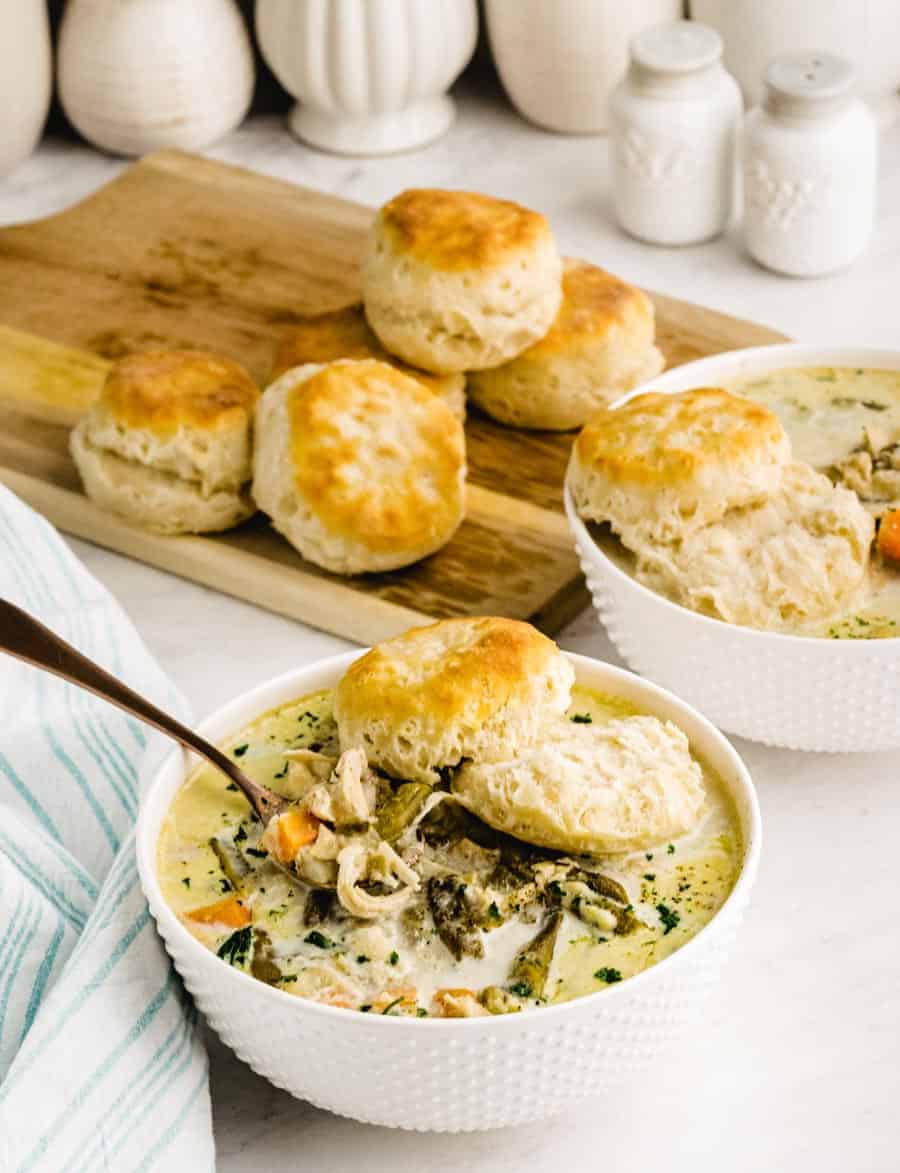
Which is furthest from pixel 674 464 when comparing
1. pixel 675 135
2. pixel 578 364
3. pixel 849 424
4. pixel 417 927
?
pixel 675 135

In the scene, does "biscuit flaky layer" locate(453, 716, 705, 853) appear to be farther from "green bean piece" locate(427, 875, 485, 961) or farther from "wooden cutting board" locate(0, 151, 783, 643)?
"wooden cutting board" locate(0, 151, 783, 643)

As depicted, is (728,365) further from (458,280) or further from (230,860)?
(230,860)

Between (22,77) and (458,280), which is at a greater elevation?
(458,280)

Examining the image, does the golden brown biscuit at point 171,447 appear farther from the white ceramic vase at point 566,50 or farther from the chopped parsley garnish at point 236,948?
the white ceramic vase at point 566,50

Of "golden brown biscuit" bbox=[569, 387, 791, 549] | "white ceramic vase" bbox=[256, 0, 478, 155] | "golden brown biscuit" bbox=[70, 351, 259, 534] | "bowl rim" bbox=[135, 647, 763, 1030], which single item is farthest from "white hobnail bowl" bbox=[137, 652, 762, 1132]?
"white ceramic vase" bbox=[256, 0, 478, 155]

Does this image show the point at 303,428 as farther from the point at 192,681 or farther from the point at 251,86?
the point at 251,86

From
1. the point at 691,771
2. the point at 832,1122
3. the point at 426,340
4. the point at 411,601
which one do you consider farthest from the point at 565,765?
the point at 426,340

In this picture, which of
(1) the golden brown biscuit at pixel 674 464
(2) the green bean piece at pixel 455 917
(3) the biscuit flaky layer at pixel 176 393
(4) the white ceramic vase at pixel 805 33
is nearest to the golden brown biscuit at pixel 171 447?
(3) the biscuit flaky layer at pixel 176 393
